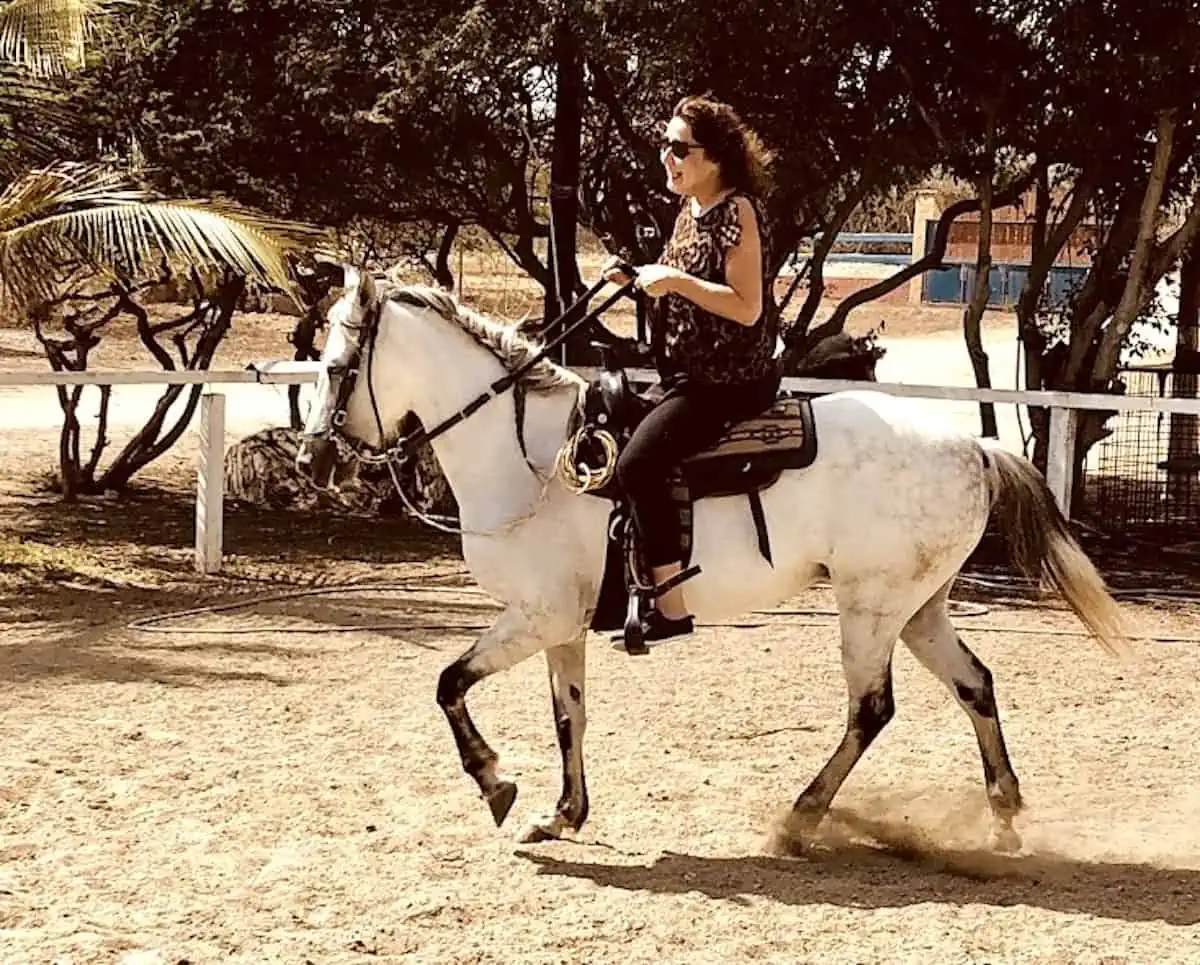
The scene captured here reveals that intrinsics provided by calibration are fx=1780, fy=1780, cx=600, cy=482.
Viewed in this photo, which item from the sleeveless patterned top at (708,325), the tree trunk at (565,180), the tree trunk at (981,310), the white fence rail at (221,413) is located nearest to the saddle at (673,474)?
the sleeveless patterned top at (708,325)

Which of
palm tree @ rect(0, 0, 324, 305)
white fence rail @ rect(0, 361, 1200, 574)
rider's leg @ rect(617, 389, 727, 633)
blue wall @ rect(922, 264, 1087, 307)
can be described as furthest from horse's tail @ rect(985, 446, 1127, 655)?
blue wall @ rect(922, 264, 1087, 307)

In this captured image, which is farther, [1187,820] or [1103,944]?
[1187,820]

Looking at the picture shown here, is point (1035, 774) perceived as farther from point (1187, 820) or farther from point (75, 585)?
point (75, 585)

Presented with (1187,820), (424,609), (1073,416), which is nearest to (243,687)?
(424,609)

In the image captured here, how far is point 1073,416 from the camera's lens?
38.1 ft

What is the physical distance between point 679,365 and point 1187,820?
2481 millimetres

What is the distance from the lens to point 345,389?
5.91m

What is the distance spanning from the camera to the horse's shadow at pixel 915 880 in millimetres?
5281

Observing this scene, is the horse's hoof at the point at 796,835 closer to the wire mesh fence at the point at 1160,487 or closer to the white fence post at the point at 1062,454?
the white fence post at the point at 1062,454

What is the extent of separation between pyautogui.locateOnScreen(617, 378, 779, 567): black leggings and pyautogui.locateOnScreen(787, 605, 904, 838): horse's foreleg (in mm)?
714

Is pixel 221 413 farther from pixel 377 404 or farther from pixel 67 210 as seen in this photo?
pixel 377 404

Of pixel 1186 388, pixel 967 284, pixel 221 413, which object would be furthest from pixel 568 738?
pixel 967 284

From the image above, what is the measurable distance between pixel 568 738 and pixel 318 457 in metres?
1.28

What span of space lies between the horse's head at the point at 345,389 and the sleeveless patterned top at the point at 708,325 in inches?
37.9
